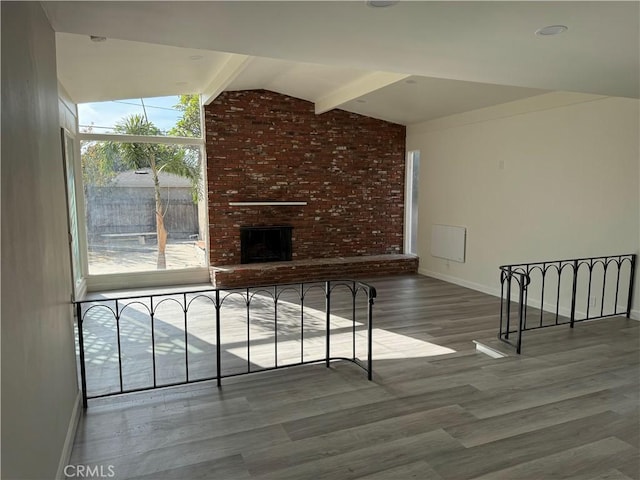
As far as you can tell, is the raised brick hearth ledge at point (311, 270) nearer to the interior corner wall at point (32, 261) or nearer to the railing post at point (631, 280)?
the railing post at point (631, 280)

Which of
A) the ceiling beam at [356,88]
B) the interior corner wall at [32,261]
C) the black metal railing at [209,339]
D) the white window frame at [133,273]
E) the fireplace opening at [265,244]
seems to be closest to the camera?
the interior corner wall at [32,261]

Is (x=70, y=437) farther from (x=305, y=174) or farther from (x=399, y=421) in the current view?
(x=305, y=174)

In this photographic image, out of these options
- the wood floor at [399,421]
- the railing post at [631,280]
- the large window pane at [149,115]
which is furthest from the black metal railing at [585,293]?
the large window pane at [149,115]

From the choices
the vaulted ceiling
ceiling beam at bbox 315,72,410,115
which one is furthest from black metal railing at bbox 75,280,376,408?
ceiling beam at bbox 315,72,410,115

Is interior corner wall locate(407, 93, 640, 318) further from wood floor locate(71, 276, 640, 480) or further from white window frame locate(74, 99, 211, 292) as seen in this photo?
white window frame locate(74, 99, 211, 292)

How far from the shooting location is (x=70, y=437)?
266 cm

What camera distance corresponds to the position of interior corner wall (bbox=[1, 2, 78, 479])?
163cm

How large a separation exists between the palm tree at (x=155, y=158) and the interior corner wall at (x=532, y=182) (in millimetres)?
4357

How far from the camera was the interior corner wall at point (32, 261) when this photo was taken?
5.35 feet

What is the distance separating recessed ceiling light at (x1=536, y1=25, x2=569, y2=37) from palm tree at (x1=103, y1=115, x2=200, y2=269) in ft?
19.9

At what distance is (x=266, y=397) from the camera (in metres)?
3.36

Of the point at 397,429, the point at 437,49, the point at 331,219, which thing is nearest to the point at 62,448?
the point at 397,429

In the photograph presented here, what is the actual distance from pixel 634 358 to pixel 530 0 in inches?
138

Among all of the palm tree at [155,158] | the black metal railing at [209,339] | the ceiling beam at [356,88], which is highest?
the ceiling beam at [356,88]
